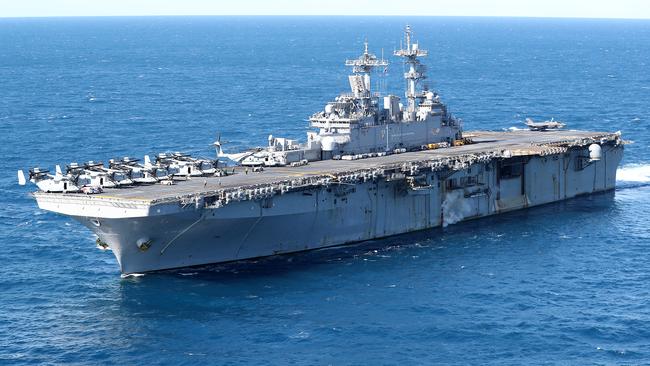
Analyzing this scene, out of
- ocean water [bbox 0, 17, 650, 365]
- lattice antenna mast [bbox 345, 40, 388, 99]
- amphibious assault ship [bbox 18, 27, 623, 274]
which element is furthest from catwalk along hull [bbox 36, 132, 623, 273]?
lattice antenna mast [bbox 345, 40, 388, 99]

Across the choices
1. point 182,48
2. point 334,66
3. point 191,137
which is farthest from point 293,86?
point 182,48

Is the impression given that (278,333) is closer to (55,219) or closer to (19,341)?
(19,341)

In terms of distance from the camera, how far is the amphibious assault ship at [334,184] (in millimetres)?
39969

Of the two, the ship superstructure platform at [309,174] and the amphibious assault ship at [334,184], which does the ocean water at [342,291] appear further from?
the ship superstructure platform at [309,174]

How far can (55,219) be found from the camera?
50500 mm

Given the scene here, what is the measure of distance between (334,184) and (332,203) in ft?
2.97

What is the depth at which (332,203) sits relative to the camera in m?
44.6

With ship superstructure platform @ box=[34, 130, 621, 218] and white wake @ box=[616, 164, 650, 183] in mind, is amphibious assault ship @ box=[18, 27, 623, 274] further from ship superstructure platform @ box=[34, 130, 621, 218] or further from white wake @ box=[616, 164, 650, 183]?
white wake @ box=[616, 164, 650, 183]

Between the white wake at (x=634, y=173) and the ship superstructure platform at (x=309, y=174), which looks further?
the white wake at (x=634, y=173)

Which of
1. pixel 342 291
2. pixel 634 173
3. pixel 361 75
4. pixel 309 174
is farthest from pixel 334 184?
pixel 634 173

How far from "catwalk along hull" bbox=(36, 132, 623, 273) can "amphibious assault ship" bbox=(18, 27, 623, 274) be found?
0.06m

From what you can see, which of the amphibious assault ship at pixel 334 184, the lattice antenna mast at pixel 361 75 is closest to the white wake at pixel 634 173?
the amphibious assault ship at pixel 334 184

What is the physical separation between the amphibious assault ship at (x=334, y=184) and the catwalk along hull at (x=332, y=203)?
0.06 m

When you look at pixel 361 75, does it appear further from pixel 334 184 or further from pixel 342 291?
pixel 342 291
